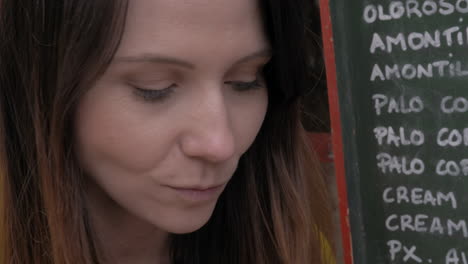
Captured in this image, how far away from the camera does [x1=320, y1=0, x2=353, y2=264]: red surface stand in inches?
48.6

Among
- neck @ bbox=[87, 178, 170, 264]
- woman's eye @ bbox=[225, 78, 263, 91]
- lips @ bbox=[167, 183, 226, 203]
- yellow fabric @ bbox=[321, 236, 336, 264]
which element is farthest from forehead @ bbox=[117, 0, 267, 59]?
yellow fabric @ bbox=[321, 236, 336, 264]

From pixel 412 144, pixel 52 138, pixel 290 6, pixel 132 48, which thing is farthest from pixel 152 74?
pixel 412 144

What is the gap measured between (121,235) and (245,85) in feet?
1.41

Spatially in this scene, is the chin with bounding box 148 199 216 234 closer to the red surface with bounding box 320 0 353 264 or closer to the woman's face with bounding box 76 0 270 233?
the woman's face with bounding box 76 0 270 233

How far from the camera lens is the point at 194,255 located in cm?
150

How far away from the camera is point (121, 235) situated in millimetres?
1382

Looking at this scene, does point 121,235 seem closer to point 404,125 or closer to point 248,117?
point 248,117

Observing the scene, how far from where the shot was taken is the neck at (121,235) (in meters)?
1.32

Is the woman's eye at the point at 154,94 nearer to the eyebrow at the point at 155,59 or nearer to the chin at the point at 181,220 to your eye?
the eyebrow at the point at 155,59

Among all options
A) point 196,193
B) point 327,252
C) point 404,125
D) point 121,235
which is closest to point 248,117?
point 196,193

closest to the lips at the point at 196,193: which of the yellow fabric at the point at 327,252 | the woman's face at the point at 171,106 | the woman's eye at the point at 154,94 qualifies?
the woman's face at the point at 171,106

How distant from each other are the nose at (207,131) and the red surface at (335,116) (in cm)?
25

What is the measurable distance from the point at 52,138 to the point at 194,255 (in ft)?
1.72

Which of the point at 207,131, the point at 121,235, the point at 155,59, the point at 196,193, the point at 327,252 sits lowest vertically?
the point at 327,252
